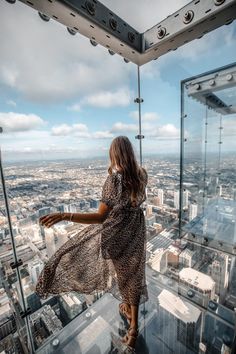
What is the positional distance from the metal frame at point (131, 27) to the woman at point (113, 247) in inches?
27.9

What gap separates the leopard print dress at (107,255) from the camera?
1078 millimetres

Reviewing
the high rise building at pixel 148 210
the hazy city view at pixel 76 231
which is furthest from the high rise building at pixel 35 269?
the high rise building at pixel 148 210

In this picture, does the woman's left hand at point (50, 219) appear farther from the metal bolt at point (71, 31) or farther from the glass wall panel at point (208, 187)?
the glass wall panel at point (208, 187)

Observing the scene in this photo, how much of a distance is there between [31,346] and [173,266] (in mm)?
1461

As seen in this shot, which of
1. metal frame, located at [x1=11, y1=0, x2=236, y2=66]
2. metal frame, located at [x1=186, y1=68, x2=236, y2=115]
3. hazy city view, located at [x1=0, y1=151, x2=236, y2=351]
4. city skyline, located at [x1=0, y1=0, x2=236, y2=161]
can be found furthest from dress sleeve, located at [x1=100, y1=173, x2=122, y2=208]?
metal frame, located at [x1=186, y1=68, x2=236, y2=115]

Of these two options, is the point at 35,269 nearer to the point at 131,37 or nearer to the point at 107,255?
the point at 107,255

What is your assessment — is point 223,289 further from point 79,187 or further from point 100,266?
point 79,187

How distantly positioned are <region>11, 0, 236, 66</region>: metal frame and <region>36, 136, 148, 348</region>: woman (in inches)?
27.9

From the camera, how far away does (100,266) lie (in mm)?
1241

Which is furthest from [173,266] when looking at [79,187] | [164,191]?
[79,187]

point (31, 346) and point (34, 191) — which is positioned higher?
point (34, 191)

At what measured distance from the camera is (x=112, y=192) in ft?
3.37

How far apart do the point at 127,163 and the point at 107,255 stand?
64 cm

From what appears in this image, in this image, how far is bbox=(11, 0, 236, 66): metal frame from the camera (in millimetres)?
937
